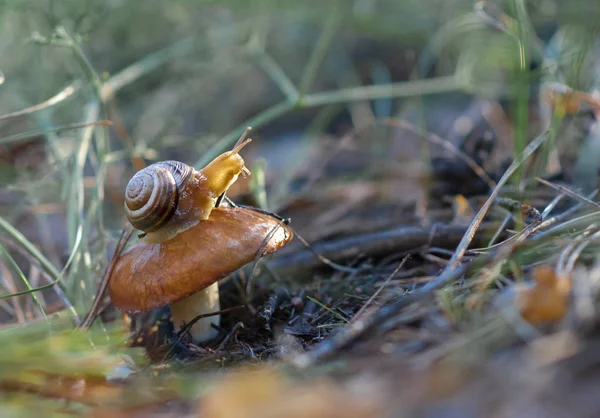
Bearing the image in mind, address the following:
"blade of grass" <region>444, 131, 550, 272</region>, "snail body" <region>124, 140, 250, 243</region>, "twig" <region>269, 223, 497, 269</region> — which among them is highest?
"snail body" <region>124, 140, 250, 243</region>

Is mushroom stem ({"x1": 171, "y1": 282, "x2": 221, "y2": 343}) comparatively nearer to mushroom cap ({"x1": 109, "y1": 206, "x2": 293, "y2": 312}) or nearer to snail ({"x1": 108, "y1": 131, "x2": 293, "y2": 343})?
snail ({"x1": 108, "y1": 131, "x2": 293, "y2": 343})

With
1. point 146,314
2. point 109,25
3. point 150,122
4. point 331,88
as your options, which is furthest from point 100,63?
point 146,314

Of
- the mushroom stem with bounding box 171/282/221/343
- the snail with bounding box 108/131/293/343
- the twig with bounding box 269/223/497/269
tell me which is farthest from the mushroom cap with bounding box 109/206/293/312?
the twig with bounding box 269/223/497/269

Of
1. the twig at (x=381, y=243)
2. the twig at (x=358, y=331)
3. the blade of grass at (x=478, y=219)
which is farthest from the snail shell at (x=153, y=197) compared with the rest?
the blade of grass at (x=478, y=219)

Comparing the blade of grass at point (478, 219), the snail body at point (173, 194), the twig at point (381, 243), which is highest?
the snail body at point (173, 194)

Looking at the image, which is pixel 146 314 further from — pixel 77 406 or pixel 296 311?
pixel 77 406

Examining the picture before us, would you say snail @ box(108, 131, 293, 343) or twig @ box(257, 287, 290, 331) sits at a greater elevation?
snail @ box(108, 131, 293, 343)

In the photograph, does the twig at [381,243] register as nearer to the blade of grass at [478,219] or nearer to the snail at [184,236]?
the blade of grass at [478,219]

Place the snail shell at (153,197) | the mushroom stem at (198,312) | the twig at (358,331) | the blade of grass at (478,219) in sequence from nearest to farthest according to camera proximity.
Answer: the twig at (358,331)
the blade of grass at (478,219)
the snail shell at (153,197)
the mushroom stem at (198,312)
